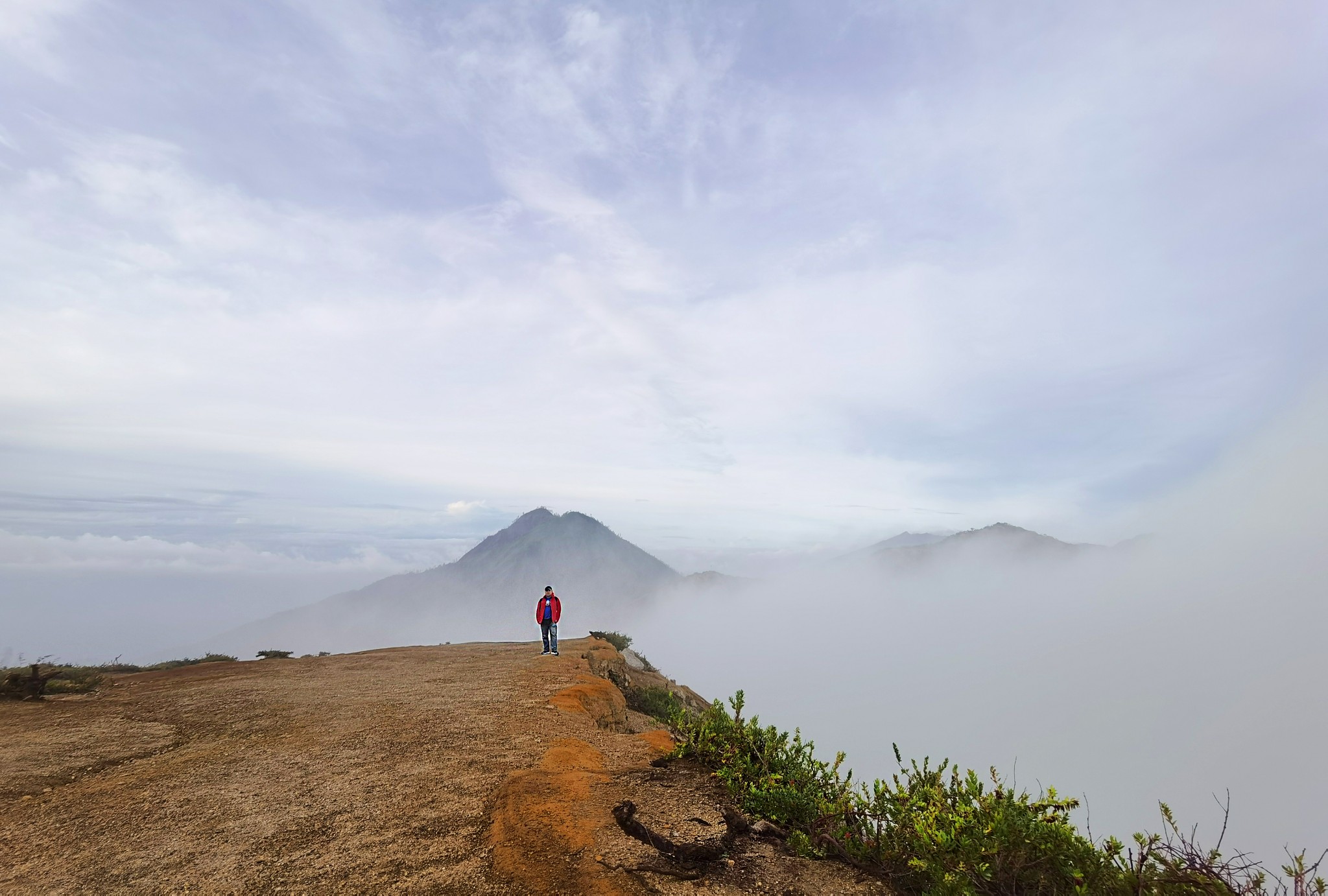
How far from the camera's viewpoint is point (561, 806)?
21.4ft

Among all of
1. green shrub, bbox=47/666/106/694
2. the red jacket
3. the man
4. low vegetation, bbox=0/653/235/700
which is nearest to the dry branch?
the red jacket

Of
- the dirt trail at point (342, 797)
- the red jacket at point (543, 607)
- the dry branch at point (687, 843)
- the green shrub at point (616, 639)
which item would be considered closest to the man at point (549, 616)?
the red jacket at point (543, 607)

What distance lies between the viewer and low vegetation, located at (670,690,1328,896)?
4512mm

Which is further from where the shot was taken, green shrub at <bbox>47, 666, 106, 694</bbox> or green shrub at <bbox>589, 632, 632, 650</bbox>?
green shrub at <bbox>589, 632, 632, 650</bbox>

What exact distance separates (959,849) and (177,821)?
8.34 m

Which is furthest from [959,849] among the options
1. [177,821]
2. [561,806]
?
[177,821]

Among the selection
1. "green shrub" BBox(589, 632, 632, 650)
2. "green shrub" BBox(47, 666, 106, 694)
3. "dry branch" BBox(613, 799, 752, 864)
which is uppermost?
"dry branch" BBox(613, 799, 752, 864)

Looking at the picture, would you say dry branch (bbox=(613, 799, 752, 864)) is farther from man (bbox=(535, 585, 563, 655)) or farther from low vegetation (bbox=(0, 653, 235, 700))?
low vegetation (bbox=(0, 653, 235, 700))

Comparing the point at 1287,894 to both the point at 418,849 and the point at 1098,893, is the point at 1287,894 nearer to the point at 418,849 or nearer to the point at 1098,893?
the point at 1098,893

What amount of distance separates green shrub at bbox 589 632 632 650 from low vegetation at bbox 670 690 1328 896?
21.9 metres

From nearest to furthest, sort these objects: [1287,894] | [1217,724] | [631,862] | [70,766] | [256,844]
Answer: [1287,894], [631,862], [256,844], [70,766], [1217,724]

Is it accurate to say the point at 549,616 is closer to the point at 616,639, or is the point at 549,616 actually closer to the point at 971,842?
the point at 616,639

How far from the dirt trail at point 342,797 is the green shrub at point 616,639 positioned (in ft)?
53.2

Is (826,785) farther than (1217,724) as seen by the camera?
No
